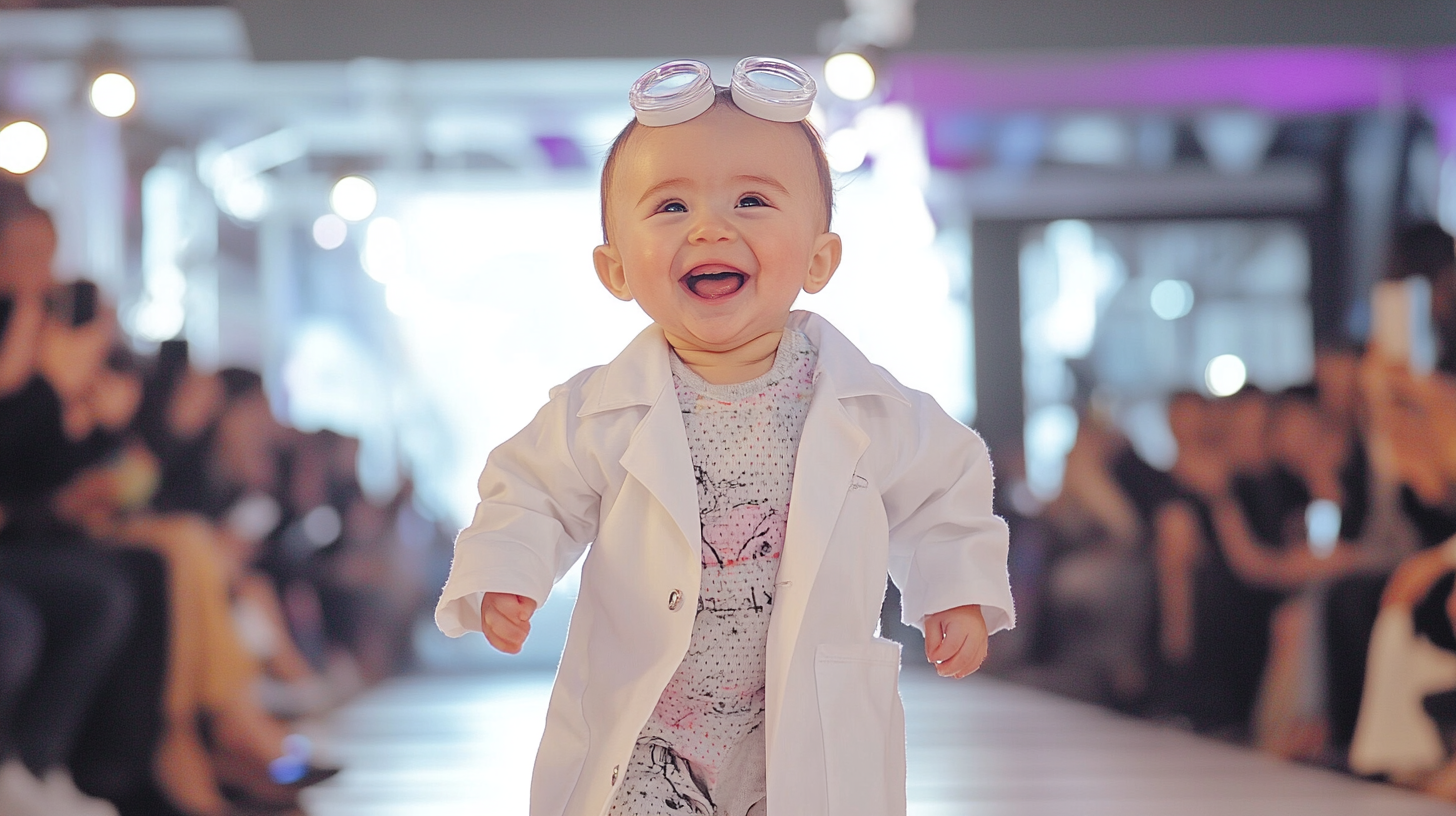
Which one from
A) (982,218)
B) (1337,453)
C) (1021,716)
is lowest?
(1021,716)

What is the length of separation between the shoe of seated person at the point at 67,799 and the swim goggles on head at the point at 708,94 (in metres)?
2.03

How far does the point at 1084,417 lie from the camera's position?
635 centimetres

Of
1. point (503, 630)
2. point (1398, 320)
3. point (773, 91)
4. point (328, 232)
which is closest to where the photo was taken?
point (503, 630)

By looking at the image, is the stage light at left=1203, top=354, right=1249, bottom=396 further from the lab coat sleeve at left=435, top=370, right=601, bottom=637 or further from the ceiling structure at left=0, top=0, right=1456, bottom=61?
the lab coat sleeve at left=435, top=370, right=601, bottom=637

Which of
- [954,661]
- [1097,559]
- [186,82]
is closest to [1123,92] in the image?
[1097,559]

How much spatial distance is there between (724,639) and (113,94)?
4.55 m

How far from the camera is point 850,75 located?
19.0ft

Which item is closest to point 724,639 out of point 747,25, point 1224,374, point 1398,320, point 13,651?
point 13,651

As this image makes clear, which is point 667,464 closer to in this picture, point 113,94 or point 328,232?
point 113,94

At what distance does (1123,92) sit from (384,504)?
4.36 meters

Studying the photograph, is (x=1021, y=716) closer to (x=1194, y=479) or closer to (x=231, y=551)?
(x=1194, y=479)

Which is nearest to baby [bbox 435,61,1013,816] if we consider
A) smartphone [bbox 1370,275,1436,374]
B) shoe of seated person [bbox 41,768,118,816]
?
shoe of seated person [bbox 41,768,118,816]

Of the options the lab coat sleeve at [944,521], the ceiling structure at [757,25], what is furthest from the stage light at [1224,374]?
the lab coat sleeve at [944,521]

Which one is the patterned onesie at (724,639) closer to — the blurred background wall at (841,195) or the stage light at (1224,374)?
the blurred background wall at (841,195)
